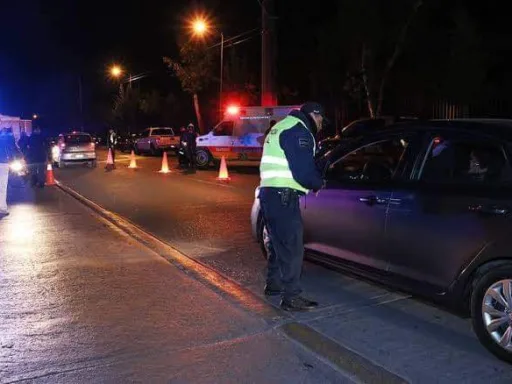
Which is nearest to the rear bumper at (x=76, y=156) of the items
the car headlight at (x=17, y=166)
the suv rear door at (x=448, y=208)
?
the car headlight at (x=17, y=166)

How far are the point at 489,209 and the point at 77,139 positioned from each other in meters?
23.0

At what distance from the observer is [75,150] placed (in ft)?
82.4

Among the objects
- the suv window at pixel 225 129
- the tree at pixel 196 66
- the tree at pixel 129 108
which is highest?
the tree at pixel 196 66

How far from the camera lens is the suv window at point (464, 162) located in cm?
471

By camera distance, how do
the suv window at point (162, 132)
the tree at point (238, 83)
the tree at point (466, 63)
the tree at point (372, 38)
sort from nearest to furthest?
the tree at point (466, 63) < the tree at point (372, 38) < the suv window at point (162, 132) < the tree at point (238, 83)

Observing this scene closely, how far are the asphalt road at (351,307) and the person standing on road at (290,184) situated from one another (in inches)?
15.1

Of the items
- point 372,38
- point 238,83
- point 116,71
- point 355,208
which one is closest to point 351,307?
point 355,208

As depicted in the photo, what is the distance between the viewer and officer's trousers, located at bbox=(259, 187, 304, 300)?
17.7 feet

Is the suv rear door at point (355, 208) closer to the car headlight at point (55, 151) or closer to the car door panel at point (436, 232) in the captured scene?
the car door panel at point (436, 232)

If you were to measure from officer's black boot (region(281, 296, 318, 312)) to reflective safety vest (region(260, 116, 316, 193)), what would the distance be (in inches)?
39.8

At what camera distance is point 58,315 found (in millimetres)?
5684

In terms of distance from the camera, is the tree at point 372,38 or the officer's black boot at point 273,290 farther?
the tree at point 372,38

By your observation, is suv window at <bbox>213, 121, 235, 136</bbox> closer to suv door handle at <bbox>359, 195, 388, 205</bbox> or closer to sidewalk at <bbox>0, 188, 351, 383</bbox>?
sidewalk at <bbox>0, 188, 351, 383</bbox>

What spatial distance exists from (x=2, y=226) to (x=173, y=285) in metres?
5.41
